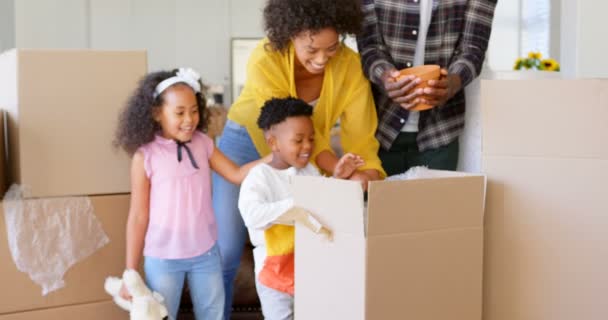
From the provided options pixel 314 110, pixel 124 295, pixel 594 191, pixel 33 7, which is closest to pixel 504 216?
pixel 594 191

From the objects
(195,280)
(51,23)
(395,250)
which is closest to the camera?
(395,250)

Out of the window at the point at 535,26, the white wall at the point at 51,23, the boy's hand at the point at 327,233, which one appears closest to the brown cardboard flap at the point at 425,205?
the boy's hand at the point at 327,233

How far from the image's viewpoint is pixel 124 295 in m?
1.71

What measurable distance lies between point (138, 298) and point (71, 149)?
1.44 feet

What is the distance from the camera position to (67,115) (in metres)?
1.77

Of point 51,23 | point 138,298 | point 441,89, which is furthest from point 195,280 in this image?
point 51,23

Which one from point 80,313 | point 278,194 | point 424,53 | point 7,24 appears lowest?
point 80,313

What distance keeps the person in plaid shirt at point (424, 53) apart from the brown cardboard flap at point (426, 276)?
1.48ft

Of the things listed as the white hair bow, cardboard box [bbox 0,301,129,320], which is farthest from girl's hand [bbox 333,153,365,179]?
cardboard box [bbox 0,301,129,320]

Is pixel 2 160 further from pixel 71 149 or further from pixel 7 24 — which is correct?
pixel 7 24

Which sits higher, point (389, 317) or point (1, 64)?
point (1, 64)

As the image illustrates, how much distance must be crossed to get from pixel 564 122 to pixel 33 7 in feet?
15.9

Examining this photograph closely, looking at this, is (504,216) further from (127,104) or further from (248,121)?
(127,104)

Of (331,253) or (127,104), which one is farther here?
(127,104)
